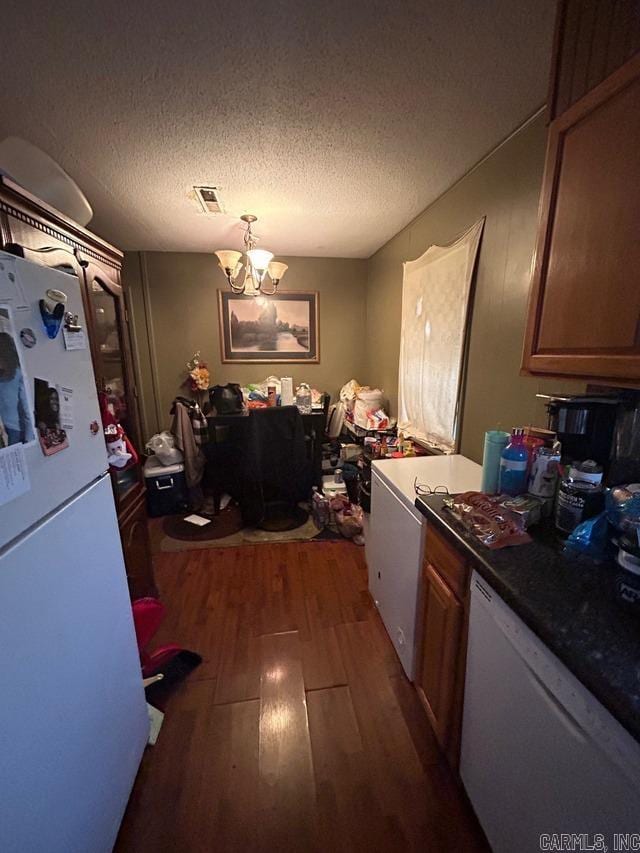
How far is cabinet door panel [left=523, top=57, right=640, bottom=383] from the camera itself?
0.74 metres

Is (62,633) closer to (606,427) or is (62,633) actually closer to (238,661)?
(238,661)

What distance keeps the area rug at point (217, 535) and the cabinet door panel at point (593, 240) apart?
2057mm

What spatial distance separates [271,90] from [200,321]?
2.33 metres

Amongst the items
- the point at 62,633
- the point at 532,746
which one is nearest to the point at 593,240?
the point at 532,746

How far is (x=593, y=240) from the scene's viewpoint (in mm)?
824

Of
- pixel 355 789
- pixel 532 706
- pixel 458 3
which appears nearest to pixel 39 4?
pixel 458 3

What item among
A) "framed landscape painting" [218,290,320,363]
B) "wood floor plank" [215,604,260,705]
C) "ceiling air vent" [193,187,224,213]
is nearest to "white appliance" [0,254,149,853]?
"wood floor plank" [215,604,260,705]

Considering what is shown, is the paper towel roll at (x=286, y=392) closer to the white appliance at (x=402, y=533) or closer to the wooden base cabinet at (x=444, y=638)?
the white appliance at (x=402, y=533)

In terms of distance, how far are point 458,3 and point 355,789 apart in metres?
2.34

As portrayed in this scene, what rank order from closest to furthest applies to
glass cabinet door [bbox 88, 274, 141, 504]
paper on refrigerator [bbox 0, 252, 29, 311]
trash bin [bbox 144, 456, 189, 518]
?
1. paper on refrigerator [bbox 0, 252, 29, 311]
2. glass cabinet door [bbox 88, 274, 141, 504]
3. trash bin [bbox 144, 456, 189, 518]

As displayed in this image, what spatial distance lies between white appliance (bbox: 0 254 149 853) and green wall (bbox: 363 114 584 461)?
1506 millimetres

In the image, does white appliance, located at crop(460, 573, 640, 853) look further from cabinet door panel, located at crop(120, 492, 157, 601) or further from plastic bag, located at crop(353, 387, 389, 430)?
plastic bag, located at crop(353, 387, 389, 430)

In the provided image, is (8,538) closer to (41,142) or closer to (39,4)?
(39,4)

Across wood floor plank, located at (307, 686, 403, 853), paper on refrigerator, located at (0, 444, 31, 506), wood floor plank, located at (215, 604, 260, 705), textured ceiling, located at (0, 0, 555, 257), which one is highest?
textured ceiling, located at (0, 0, 555, 257)
